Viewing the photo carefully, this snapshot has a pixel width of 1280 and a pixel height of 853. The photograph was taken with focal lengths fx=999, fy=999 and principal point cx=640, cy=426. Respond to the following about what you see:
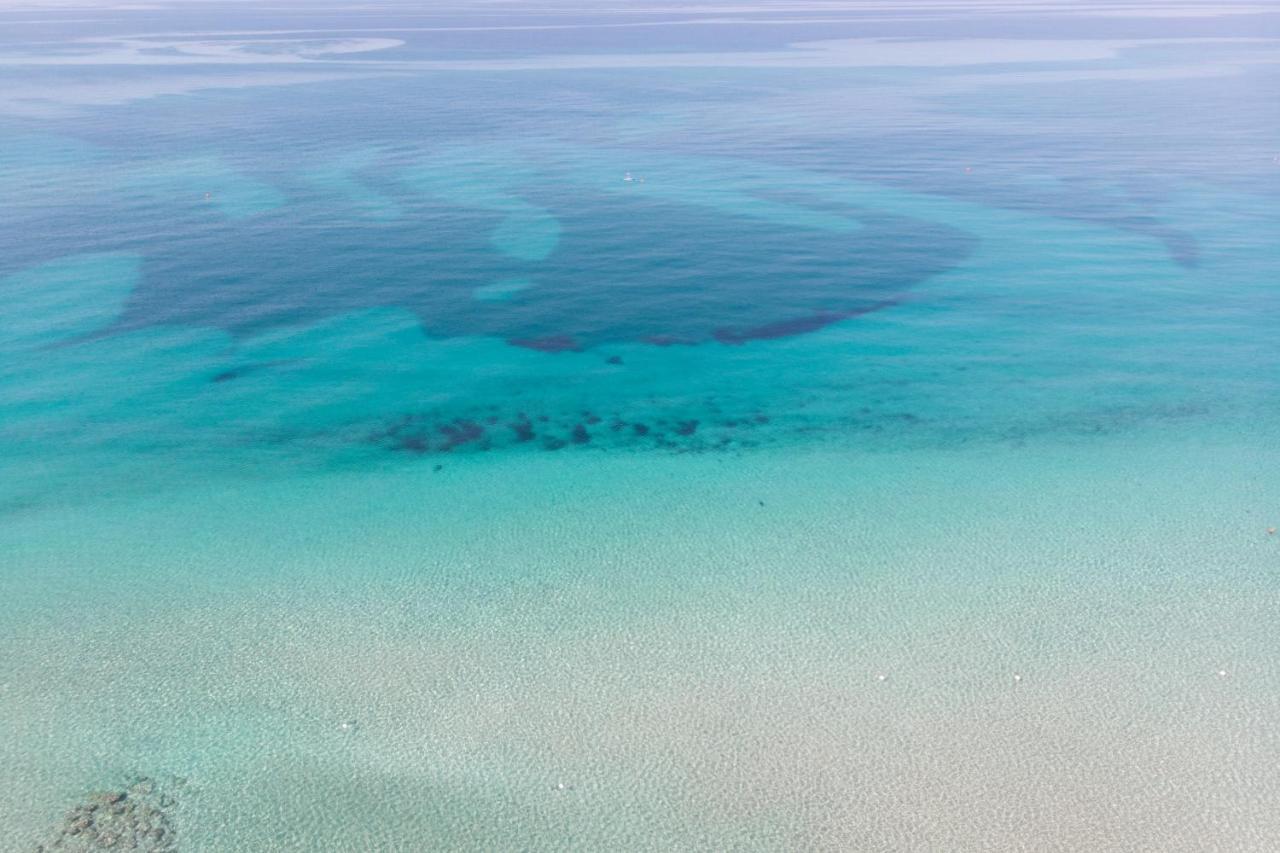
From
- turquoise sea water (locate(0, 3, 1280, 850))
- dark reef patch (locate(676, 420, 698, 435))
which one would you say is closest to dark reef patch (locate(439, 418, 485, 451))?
turquoise sea water (locate(0, 3, 1280, 850))

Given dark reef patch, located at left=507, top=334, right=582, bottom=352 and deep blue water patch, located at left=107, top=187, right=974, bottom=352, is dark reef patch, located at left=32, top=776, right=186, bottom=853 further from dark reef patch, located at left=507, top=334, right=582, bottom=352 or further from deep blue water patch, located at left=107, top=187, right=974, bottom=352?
deep blue water patch, located at left=107, top=187, right=974, bottom=352

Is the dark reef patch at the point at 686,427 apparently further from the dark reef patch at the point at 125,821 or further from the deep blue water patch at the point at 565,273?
the dark reef patch at the point at 125,821

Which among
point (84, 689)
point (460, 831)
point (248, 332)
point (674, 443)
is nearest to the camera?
point (460, 831)

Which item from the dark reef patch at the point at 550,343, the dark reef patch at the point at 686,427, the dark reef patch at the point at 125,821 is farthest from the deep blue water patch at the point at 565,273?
the dark reef patch at the point at 125,821

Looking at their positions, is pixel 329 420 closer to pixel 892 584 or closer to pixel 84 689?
pixel 84 689

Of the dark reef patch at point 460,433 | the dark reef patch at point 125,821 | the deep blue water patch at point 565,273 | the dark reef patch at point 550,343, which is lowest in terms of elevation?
the dark reef patch at point 460,433

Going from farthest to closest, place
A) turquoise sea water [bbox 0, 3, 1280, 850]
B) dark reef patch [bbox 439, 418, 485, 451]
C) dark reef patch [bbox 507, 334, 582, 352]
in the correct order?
dark reef patch [bbox 507, 334, 582, 352], dark reef patch [bbox 439, 418, 485, 451], turquoise sea water [bbox 0, 3, 1280, 850]

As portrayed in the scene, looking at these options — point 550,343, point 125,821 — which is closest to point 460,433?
point 550,343

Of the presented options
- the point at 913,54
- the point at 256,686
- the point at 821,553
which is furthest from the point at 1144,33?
the point at 256,686

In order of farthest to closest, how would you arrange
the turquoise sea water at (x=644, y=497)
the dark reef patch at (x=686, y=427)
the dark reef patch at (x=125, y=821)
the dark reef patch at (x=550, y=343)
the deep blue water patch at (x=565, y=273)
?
the deep blue water patch at (x=565, y=273) → the dark reef patch at (x=550, y=343) → the dark reef patch at (x=686, y=427) → the turquoise sea water at (x=644, y=497) → the dark reef patch at (x=125, y=821)
